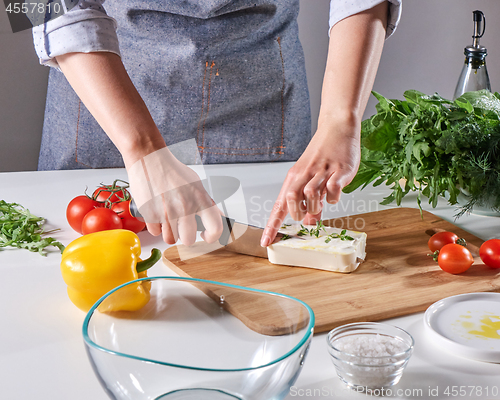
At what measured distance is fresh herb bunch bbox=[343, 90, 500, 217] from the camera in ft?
3.89

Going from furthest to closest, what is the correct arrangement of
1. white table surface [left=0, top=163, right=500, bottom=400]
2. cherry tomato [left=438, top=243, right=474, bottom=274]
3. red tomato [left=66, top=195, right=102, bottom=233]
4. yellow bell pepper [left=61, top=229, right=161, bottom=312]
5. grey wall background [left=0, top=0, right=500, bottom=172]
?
grey wall background [left=0, top=0, right=500, bottom=172] < red tomato [left=66, top=195, right=102, bottom=233] < cherry tomato [left=438, top=243, right=474, bottom=274] < yellow bell pepper [left=61, top=229, right=161, bottom=312] < white table surface [left=0, top=163, right=500, bottom=400]

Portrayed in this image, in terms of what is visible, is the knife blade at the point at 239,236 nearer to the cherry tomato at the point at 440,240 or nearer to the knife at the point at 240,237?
the knife at the point at 240,237

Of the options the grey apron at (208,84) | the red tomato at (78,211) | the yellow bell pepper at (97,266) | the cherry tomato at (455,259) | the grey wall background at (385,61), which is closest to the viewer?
the yellow bell pepper at (97,266)

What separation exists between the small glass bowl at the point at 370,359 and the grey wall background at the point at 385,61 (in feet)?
8.11

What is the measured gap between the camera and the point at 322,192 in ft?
3.87

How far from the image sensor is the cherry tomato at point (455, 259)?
102 cm

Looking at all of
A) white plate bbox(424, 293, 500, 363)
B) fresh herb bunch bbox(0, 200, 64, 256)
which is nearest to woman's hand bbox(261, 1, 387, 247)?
white plate bbox(424, 293, 500, 363)

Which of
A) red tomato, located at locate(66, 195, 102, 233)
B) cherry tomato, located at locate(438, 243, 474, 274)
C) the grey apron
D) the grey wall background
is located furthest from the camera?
the grey wall background

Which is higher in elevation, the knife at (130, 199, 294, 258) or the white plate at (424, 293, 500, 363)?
the knife at (130, 199, 294, 258)

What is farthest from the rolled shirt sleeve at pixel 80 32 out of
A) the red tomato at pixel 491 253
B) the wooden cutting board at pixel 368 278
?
the red tomato at pixel 491 253

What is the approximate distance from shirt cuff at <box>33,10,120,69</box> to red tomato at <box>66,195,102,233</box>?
Answer: 361mm

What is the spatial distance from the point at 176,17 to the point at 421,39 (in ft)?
7.08

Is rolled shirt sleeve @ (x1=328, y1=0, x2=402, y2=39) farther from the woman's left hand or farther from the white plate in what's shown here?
the white plate

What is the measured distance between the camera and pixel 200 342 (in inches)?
27.7
